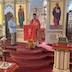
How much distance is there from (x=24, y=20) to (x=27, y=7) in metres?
0.87

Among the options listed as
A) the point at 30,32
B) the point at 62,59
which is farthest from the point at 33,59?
the point at 62,59

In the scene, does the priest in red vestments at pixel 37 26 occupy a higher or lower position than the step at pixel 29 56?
higher

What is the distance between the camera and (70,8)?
10883mm

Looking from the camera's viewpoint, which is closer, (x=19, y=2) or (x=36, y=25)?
(x=36, y=25)

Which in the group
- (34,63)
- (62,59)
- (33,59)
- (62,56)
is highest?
(62,56)

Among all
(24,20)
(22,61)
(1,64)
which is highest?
(24,20)

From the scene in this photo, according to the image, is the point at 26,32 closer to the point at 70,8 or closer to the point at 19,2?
the point at 19,2

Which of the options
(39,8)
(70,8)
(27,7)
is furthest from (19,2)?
(70,8)

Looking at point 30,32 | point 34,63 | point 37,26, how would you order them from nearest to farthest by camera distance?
point 34,63
point 30,32
point 37,26

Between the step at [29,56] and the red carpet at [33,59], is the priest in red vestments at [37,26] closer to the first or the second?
the red carpet at [33,59]

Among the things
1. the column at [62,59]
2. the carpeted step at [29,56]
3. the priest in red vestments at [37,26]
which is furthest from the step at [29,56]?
the column at [62,59]

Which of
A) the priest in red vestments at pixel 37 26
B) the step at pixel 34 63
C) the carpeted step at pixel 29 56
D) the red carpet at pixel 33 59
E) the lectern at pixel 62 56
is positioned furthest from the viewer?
the priest in red vestments at pixel 37 26

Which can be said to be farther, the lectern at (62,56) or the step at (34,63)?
the step at (34,63)

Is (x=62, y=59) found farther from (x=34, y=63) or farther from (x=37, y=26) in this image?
(x=37, y=26)
